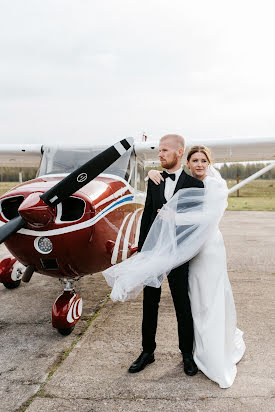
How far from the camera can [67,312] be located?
3516 millimetres

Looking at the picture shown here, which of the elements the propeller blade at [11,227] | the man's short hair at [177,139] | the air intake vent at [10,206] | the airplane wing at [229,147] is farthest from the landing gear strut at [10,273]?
the man's short hair at [177,139]

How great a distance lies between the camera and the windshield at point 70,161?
172 inches

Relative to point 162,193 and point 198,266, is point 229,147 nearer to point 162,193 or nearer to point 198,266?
point 162,193

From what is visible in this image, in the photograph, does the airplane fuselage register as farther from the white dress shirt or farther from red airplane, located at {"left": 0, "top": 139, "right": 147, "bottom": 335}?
the white dress shirt

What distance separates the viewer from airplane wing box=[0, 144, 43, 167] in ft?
18.6

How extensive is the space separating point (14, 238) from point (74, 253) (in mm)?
548

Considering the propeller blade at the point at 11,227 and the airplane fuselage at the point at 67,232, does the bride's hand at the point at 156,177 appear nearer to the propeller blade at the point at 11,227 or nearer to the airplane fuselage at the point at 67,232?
the airplane fuselage at the point at 67,232

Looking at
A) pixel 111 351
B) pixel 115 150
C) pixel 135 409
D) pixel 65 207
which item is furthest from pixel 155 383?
pixel 115 150

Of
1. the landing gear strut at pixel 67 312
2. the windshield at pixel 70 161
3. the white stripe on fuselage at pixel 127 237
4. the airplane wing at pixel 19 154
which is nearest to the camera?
the landing gear strut at pixel 67 312

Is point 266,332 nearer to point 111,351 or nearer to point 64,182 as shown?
point 111,351

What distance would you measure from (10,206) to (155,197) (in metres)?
1.42

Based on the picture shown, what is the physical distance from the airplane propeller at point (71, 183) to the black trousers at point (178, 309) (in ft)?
3.39

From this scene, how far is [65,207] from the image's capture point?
3.27m

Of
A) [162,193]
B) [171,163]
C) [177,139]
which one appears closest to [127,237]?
[162,193]
